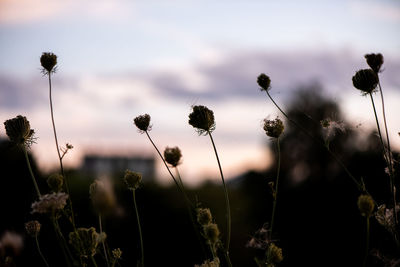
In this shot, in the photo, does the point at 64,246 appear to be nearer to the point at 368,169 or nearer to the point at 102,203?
the point at 102,203

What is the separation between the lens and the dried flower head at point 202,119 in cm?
241

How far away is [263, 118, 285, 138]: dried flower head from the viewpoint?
238 centimetres

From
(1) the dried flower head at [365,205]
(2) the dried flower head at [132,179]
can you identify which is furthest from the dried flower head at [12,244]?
(1) the dried flower head at [365,205]

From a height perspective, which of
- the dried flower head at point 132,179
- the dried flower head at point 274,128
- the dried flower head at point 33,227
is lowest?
the dried flower head at point 33,227

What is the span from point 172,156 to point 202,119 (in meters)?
0.24

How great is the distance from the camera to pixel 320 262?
14305 millimetres

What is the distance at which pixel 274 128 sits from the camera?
240cm

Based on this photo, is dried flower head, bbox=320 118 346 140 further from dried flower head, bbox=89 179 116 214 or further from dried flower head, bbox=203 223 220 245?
dried flower head, bbox=89 179 116 214

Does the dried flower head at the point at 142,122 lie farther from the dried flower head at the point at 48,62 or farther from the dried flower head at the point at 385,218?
the dried flower head at the point at 385,218

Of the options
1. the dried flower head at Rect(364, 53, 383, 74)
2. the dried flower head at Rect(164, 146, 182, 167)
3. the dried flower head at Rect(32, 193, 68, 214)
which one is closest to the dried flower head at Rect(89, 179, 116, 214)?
the dried flower head at Rect(32, 193, 68, 214)

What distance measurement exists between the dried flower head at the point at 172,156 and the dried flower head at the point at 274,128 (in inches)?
17.9

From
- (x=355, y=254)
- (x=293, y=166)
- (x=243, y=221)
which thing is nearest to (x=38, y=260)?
(x=355, y=254)

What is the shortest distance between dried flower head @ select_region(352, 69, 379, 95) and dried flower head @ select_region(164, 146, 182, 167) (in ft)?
2.96

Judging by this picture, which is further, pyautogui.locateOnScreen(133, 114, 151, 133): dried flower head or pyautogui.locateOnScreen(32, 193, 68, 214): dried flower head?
pyautogui.locateOnScreen(133, 114, 151, 133): dried flower head
